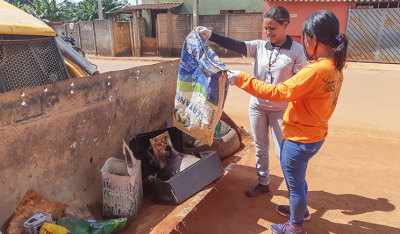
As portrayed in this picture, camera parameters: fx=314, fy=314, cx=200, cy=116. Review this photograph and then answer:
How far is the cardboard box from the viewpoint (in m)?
2.66

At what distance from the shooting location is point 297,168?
2467 mm

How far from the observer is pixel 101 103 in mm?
2631

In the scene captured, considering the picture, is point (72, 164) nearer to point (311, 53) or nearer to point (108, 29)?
point (311, 53)

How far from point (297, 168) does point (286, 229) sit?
0.59m

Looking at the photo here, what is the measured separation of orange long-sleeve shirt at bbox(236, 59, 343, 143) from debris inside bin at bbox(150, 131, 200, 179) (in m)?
0.99

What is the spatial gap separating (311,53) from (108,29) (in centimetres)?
1879

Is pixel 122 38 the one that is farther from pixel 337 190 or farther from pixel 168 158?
pixel 337 190

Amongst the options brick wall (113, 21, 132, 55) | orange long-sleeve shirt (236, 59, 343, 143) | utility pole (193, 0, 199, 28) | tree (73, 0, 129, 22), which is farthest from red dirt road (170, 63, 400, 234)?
tree (73, 0, 129, 22)

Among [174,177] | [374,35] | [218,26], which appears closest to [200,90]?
[174,177]

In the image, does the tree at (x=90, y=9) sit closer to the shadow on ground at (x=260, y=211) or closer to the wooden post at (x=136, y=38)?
the wooden post at (x=136, y=38)

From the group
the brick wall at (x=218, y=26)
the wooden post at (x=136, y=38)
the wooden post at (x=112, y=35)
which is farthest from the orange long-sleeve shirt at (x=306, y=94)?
the wooden post at (x=112, y=35)

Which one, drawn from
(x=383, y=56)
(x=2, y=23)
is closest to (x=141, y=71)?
(x=2, y=23)

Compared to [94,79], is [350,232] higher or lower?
lower

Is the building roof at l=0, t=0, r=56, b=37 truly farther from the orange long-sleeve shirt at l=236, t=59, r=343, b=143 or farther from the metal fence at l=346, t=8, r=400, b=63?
the metal fence at l=346, t=8, r=400, b=63
